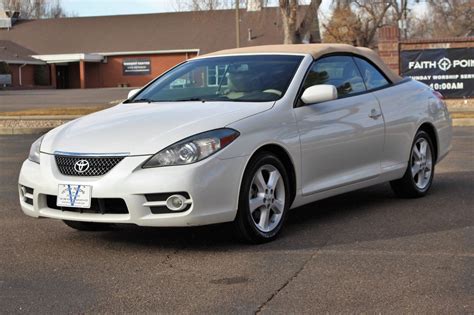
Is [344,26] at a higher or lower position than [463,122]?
higher

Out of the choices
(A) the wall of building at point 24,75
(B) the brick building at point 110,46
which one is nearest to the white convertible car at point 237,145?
(B) the brick building at point 110,46

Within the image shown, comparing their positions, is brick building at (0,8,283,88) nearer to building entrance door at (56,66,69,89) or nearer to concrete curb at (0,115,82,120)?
building entrance door at (56,66,69,89)

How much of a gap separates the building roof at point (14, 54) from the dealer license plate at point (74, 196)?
57.8m

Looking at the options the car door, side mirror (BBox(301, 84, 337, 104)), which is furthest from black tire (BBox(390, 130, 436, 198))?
side mirror (BBox(301, 84, 337, 104))

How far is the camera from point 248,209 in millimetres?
5258

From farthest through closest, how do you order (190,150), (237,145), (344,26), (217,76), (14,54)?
(14,54), (344,26), (217,76), (237,145), (190,150)

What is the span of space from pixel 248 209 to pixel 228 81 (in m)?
1.45

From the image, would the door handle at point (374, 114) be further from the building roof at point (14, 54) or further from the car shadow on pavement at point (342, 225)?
the building roof at point (14, 54)

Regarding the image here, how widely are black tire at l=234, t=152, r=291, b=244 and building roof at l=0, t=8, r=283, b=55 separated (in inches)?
2091

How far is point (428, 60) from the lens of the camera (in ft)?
72.8

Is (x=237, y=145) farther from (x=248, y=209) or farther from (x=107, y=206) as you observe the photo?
(x=107, y=206)

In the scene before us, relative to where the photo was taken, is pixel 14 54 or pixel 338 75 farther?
pixel 14 54

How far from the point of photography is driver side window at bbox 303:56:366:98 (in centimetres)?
630

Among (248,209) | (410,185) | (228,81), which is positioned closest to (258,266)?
(248,209)
